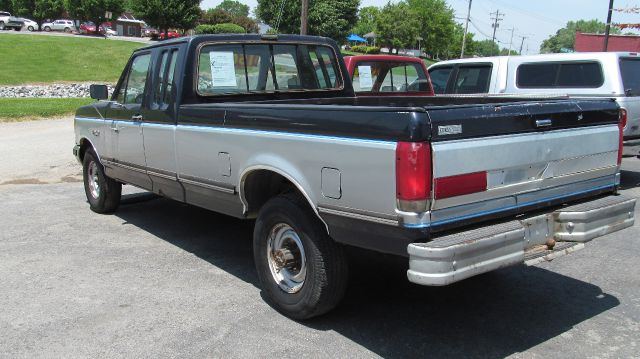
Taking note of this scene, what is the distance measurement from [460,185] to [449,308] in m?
1.47

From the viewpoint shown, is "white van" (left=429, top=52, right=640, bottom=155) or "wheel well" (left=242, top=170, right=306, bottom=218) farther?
"white van" (left=429, top=52, right=640, bottom=155)

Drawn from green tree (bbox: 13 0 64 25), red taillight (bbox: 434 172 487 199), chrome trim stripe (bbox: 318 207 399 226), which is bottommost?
chrome trim stripe (bbox: 318 207 399 226)

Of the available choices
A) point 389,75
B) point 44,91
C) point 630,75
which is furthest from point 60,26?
point 630,75

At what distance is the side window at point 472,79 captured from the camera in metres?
10.8

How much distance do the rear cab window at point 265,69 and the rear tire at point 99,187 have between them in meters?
2.57

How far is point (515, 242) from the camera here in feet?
11.2

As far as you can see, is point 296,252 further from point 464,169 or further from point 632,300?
point 632,300

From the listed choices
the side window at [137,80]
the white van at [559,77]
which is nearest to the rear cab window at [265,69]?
the side window at [137,80]

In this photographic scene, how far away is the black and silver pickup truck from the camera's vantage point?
3.23m

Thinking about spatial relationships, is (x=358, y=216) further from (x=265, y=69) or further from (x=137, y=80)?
(x=137, y=80)

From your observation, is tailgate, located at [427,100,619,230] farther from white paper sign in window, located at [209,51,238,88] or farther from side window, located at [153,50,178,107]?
side window, located at [153,50,178,107]

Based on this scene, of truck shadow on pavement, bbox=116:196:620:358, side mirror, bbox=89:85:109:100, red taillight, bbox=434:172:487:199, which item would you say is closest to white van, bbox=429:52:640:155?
truck shadow on pavement, bbox=116:196:620:358

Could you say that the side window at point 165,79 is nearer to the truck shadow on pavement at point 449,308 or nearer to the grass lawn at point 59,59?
the truck shadow on pavement at point 449,308

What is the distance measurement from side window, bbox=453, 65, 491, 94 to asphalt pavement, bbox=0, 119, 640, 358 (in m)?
4.70
